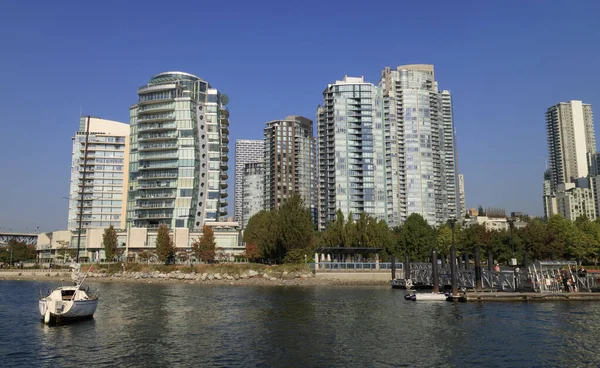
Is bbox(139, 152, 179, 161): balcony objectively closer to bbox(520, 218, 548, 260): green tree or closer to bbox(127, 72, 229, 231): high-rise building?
bbox(127, 72, 229, 231): high-rise building

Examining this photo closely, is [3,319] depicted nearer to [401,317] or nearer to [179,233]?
[401,317]

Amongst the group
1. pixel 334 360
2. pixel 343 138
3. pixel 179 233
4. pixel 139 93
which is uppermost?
pixel 139 93

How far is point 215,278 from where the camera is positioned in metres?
117

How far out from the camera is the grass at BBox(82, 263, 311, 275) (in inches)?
4458

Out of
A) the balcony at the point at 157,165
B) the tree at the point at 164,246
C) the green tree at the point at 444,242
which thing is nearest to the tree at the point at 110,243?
the tree at the point at 164,246

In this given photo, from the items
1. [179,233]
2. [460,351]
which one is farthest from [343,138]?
[460,351]

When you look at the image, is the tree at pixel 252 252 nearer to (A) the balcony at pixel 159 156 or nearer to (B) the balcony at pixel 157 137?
(A) the balcony at pixel 159 156

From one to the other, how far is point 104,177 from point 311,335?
6536 inches

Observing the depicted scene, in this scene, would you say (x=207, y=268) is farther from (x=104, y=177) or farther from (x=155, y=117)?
(x=104, y=177)

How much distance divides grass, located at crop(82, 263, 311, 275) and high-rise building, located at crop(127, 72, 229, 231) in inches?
1294

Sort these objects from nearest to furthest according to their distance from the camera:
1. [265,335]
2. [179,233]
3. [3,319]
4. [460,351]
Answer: [460,351], [265,335], [3,319], [179,233]

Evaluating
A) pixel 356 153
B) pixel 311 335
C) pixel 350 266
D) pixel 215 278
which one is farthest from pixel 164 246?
pixel 311 335

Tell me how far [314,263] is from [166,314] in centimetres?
5976

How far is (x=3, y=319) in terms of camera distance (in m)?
53.6
